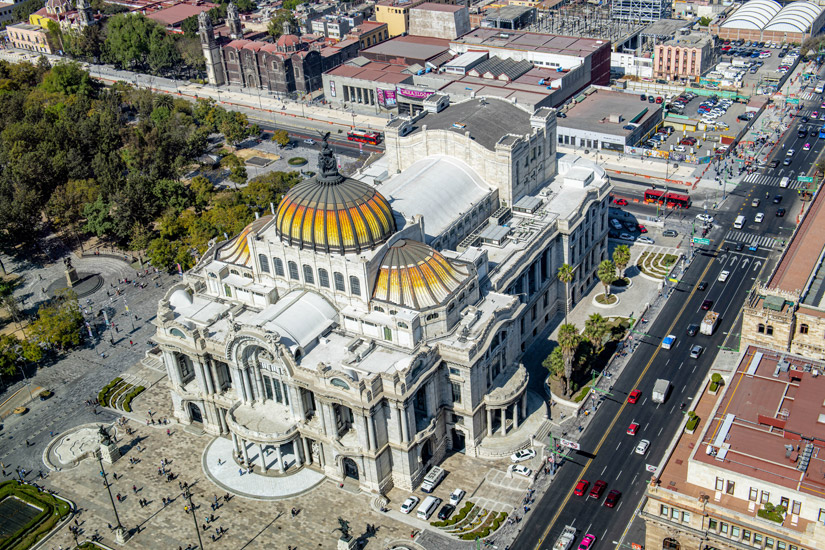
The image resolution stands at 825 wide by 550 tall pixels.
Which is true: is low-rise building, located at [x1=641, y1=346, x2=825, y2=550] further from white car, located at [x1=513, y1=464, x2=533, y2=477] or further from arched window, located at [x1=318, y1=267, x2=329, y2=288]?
arched window, located at [x1=318, y1=267, x2=329, y2=288]

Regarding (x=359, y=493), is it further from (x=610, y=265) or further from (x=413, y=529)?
(x=610, y=265)

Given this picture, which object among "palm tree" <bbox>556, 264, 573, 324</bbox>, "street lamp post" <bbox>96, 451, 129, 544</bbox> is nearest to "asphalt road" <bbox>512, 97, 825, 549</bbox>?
"palm tree" <bbox>556, 264, 573, 324</bbox>

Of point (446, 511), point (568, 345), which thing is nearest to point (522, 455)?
point (446, 511)

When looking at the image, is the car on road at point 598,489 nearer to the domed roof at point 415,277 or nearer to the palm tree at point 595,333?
the palm tree at point 595,333

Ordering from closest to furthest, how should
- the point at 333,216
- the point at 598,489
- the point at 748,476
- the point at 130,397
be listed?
the point at 748,476, the point at 598,489, the point at 333,216, the point at 130,397

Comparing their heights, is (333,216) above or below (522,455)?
above

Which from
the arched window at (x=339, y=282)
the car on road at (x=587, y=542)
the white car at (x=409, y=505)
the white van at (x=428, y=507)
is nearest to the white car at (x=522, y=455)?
the white van at (x=428, y=507)

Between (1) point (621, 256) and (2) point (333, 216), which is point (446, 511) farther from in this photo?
(1) point (621, 256)
